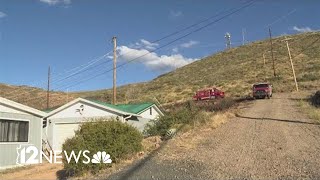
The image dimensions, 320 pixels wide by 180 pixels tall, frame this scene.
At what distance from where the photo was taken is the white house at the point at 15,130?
23.9 meters

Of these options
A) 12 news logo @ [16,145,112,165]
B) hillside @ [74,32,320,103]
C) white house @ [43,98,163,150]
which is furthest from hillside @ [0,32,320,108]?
12 news logo @ [16,145,112,165]

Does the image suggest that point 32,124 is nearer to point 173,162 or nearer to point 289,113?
point 173,162

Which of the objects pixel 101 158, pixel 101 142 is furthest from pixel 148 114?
pixel 101 158

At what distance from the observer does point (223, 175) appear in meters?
15.3

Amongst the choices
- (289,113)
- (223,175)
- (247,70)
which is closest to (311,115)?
(289,113)

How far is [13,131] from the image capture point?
24.7 meters

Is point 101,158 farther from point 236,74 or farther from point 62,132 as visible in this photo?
point 236,74

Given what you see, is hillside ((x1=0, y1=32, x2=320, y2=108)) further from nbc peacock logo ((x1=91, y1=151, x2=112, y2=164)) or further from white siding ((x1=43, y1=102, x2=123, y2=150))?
nbc peacock logo ((x1=91, y1=151, x2=112, y2=164))

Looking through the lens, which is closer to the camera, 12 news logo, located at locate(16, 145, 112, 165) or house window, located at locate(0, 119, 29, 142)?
12 news logo, located at locate(16, 145, 112, 165)

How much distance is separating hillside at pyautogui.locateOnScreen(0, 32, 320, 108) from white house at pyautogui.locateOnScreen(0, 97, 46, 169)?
1357 inches

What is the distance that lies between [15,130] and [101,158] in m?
8.24

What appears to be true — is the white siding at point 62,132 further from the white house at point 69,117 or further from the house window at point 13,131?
the house window at point 13,131

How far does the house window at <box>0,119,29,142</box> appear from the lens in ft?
78.5

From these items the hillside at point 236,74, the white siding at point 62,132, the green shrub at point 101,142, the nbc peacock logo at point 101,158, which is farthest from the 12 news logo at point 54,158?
the hillside at point 236,74
